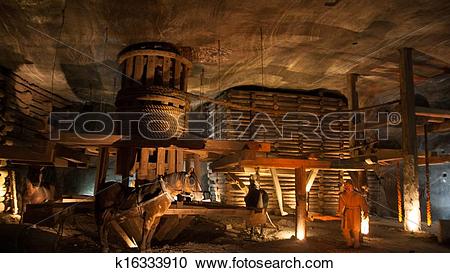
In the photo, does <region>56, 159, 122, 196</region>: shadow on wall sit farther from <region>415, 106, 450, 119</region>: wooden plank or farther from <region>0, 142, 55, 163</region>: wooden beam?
<region>415, 106, 450, 119</region>: wooden plank

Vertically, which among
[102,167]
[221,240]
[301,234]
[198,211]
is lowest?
[221,240]

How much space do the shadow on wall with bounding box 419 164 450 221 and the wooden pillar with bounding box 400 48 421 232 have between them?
10365 mm

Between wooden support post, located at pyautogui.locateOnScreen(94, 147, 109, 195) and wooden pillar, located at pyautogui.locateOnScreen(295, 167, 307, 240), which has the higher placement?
wooden support post, located at pyautogui.locateOnScreen(94, 147, 109, 195)

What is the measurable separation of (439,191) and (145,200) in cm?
1967

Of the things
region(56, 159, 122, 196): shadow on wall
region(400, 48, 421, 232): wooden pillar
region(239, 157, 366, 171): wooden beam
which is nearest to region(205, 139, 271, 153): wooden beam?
region(239, 157, 366, 171): wooden beam

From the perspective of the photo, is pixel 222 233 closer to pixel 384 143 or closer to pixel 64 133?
pixel 64 133

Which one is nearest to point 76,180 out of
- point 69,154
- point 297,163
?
point 69,154

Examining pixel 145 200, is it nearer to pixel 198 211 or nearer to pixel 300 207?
pixel 198 211

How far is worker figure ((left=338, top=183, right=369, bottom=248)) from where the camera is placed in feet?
30.3

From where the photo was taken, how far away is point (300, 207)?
33.3 ft

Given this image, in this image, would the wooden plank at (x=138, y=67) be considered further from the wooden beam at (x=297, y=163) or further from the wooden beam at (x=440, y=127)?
the wooden beam at (x=440, y=127)

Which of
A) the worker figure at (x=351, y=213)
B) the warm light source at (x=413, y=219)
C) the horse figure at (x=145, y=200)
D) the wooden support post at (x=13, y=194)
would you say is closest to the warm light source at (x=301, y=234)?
the worker figure at (x=351, y=213)

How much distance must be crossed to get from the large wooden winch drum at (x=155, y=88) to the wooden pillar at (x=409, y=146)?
25.4ft

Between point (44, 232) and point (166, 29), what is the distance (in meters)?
6.84
